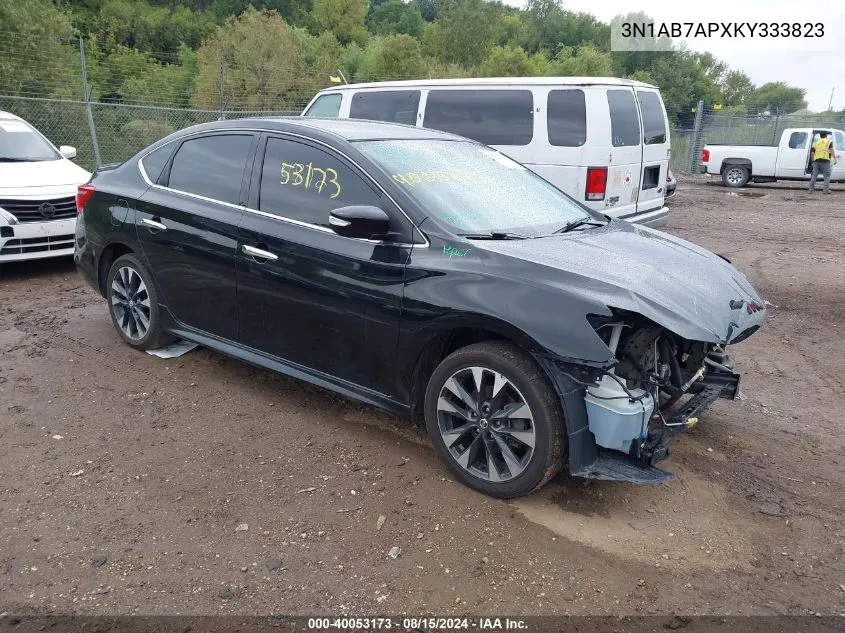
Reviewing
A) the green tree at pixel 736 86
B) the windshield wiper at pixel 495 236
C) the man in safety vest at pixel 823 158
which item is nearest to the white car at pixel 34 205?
the windshield wiper at pixel 495 236

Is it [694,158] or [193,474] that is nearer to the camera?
A: [193,474]

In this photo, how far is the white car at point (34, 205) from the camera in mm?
7324

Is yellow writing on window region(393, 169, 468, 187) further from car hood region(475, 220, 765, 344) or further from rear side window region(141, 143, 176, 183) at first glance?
rear side window region(141, 143, 176, 183)

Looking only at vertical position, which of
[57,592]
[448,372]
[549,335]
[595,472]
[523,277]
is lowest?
[57,592]

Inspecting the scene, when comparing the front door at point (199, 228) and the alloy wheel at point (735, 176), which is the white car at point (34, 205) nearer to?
the front door at point (199, 228)

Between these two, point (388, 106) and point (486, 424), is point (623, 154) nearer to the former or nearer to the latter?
point (388, 106)

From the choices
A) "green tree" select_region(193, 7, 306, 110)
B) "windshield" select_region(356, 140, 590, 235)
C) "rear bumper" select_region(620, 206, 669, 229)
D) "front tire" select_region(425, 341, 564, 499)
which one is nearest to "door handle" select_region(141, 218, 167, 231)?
"windshield" select_region(356, 140, 590, 235)

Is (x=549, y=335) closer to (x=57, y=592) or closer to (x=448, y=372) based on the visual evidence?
(x=448, y=372)

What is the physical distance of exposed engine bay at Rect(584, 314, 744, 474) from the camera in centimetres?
323

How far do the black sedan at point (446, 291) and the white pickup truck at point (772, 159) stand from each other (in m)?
19.1

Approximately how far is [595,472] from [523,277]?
37.5 inches

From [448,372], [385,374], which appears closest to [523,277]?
[448,372]

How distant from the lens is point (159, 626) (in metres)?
2.69

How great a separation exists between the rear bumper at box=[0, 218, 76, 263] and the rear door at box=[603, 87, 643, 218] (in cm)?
585
